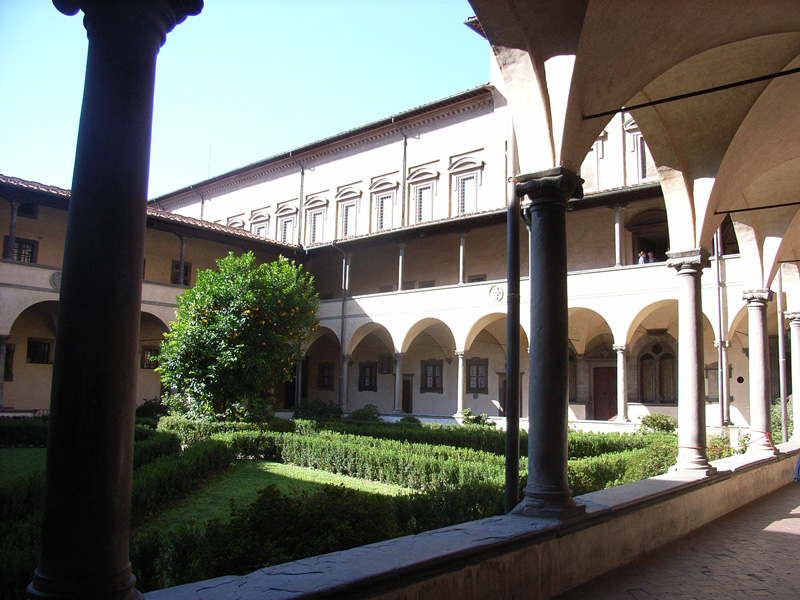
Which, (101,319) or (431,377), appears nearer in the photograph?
(101,319)

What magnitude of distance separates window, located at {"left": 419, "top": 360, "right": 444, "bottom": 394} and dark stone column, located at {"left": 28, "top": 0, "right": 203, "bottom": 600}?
23.9 metres

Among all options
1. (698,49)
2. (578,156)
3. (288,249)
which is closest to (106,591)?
(578,156)

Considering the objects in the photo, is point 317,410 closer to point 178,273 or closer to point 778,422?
point 178,273

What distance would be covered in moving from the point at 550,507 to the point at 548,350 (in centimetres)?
113

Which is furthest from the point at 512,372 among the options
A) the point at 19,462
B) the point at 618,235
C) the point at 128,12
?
the point at 618,235

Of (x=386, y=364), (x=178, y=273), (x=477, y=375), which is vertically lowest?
(x=477, y=375)

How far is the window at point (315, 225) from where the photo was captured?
29.8 m

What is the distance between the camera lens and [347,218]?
1133 inches

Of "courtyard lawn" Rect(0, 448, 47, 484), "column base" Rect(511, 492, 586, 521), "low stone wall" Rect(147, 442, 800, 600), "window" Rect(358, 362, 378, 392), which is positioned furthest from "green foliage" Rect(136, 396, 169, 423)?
"column base" Rect(511, 492, 586, 521)

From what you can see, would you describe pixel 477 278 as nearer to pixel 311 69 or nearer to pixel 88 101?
pixel 311 69

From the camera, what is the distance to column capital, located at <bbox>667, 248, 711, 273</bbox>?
749cm

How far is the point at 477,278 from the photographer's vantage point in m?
24.5

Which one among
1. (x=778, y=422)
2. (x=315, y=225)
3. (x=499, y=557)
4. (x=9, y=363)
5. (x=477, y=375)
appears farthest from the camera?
(x=315, y=225)

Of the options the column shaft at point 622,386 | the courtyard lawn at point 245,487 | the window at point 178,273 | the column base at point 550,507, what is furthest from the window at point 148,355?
the column base at point 550,507
